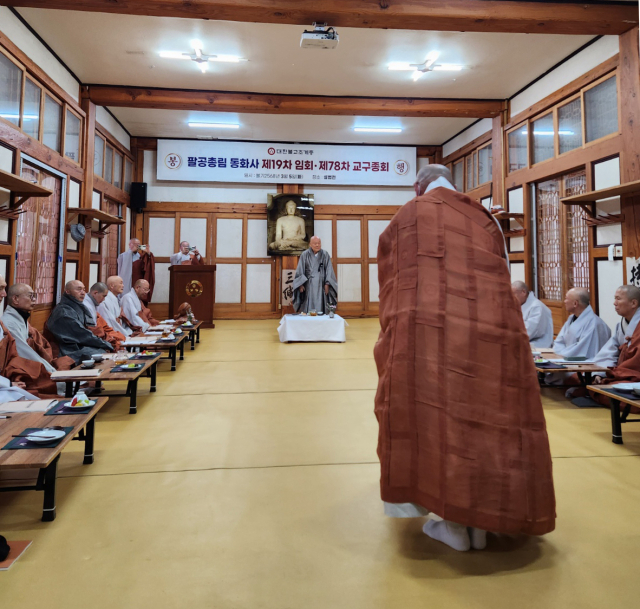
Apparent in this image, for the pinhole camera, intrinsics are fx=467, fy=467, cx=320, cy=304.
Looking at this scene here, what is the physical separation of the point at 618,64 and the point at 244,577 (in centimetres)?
586

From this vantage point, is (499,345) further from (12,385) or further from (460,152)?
(460,152)

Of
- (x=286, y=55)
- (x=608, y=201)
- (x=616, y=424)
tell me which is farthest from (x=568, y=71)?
(x=616, y=424)

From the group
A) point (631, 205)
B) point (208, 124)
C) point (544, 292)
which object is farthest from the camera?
point (208, 124)

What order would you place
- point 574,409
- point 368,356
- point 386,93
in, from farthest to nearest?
1. point 386,93
2. point 368,356
3. point 574,409

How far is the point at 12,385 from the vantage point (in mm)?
2949

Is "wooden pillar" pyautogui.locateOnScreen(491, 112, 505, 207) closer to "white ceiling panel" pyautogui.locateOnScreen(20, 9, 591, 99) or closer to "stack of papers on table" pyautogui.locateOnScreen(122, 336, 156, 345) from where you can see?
"white ceiling panel" pyautogui.locateOnScreen(20, 9, 591, 99)

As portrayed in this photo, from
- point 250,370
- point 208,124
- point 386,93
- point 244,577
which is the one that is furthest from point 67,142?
point 244,577

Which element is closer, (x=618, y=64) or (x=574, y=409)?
(x=574, y=409)

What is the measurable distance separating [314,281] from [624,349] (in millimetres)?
4599

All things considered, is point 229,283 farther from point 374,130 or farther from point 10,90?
point 10,90

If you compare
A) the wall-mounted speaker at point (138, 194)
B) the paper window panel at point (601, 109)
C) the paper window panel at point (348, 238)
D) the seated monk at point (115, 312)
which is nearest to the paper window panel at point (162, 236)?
the wall-mounted speaker at point (138, 194)

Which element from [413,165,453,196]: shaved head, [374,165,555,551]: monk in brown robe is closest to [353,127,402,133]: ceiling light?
[413,165,453,196]: shaved head

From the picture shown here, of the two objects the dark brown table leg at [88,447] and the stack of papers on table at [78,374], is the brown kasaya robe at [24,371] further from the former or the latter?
the dark brown table leg at [88,447]

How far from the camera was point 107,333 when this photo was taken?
5.00m
